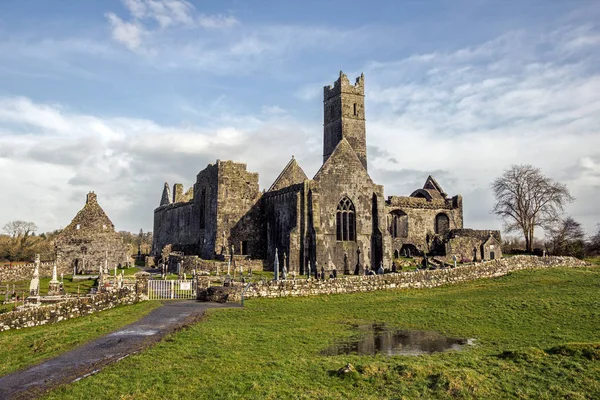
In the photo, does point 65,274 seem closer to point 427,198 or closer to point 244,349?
point 244,349

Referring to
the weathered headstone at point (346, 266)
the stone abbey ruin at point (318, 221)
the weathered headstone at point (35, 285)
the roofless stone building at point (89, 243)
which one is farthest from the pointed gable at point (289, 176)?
the weathered headstone at point (35, 285)

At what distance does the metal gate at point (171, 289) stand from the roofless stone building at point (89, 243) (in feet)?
65.4

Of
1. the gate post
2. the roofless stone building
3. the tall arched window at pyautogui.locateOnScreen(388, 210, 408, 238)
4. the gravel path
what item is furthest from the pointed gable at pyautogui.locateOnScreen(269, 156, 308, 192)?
the gravel path

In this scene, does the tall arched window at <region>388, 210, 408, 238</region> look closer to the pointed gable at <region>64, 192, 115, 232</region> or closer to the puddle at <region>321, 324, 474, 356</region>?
the pointed gable at <region>64, 192, 115, 232</region>

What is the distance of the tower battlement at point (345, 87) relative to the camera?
75.3m

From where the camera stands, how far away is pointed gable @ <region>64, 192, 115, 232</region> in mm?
46469

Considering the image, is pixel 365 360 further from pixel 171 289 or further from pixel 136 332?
pixel 171 289

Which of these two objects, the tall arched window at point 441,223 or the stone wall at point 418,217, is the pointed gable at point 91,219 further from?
the tall arched window at point 441,223

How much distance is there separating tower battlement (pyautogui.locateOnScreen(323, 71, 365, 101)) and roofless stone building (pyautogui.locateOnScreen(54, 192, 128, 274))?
42.0 meters

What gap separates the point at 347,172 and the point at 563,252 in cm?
2764

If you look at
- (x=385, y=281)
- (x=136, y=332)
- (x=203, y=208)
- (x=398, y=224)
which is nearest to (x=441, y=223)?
(x=398, y=224)

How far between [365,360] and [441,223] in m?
52.3

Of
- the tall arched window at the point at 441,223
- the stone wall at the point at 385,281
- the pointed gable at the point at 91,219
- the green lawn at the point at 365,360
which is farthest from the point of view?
the tall arched window at the point at 441,223

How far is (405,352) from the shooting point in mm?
14664
